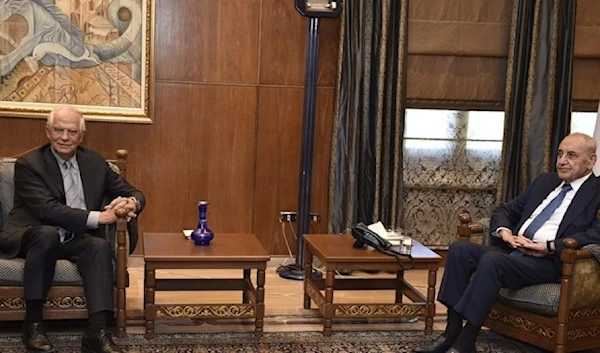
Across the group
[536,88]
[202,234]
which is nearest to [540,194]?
[536,88]

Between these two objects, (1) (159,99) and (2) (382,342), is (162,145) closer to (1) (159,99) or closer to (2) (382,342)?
(1) (159,99)

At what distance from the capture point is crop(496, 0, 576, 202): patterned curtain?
4879 millimetres

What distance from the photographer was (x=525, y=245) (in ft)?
11.2

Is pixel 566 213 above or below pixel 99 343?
above

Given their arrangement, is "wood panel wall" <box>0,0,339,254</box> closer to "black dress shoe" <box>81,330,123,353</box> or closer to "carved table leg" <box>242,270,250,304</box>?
"carved table leg" <box>242,270,250,304</box>

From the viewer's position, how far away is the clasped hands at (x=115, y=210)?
133 inches

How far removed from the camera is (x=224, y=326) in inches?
147

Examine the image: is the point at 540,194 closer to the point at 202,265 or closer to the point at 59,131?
the point at 202,265

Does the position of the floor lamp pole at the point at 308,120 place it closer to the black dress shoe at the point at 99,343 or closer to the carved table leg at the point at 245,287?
the carved table leg at the point at 245,287

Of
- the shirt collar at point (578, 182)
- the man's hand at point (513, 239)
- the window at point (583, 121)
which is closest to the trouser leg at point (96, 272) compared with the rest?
the man's hand at point (513, 239)

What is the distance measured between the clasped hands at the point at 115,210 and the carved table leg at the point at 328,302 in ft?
3.37

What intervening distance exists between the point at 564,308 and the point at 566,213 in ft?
1.64

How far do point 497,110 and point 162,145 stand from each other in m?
2.40

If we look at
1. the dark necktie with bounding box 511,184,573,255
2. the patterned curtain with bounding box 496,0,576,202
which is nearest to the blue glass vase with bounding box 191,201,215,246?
the dark necktie with bounding box 511,184,573,255
